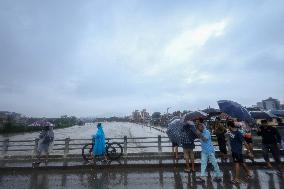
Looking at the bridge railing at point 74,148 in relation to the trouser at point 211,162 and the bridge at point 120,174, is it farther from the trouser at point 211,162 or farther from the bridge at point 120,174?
the trouser at point 211,162

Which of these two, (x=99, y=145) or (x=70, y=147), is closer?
(x=99, y=145)

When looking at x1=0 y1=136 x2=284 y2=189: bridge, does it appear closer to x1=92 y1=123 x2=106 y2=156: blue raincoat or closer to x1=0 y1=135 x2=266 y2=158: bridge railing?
x1=0 y1=135 x2=266 y2=158: bridge railing

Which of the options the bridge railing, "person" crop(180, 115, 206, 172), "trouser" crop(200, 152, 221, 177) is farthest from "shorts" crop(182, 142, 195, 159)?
the bridge railing

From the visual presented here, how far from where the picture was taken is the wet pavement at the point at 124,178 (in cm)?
839

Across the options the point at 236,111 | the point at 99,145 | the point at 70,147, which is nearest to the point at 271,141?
the point at 236,111

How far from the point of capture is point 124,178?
9.66m

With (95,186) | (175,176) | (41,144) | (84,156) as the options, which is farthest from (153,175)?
(41,144)

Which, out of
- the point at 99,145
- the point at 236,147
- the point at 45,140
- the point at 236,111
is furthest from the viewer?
the point at 45,140

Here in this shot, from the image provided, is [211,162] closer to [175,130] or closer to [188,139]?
[188,139]

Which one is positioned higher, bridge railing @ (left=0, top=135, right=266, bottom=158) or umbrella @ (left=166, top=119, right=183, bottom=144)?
umbrella @ (left=166, top=119, right=183, bottom=144)

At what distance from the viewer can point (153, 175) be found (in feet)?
32.9

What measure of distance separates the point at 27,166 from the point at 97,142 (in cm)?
347

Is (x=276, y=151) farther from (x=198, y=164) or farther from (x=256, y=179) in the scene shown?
(x=198, y=164)

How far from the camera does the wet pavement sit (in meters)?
8.39
